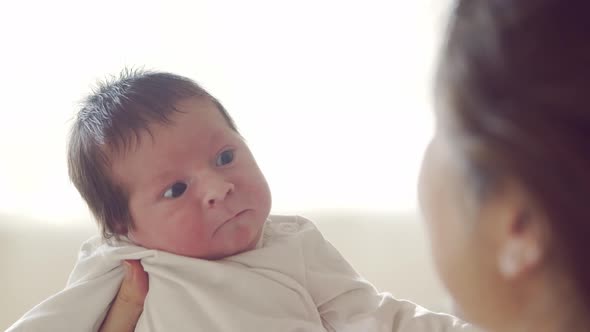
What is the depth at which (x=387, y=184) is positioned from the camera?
1407 millimetres

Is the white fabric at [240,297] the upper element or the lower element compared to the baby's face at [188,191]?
lower

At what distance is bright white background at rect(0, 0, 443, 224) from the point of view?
53.8 inches

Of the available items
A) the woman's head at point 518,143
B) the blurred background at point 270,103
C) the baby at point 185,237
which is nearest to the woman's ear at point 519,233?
the woman's head at point 518,143

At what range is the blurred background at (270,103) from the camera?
1367 mm

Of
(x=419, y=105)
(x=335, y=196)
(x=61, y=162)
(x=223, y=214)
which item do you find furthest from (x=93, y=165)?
(x=419, y=105)

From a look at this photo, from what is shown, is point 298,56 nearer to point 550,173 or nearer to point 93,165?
point 93,165

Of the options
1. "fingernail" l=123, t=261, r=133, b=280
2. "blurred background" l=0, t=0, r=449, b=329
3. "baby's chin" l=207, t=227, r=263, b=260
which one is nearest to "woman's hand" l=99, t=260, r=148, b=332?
"fingernail" l=123, t=261, r=133, b=280

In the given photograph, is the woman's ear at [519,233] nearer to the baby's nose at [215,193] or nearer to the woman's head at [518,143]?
the woman's head at [518,143]

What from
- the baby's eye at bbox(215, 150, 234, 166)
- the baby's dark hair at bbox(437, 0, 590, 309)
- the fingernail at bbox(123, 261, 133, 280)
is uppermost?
the baby's dark hair at bbox(437, 0, 590, 309)

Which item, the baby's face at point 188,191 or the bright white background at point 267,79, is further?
the bright white background at point 267,79

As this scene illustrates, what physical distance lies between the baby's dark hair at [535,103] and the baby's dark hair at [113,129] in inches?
21.6

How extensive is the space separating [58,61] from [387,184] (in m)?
0.79

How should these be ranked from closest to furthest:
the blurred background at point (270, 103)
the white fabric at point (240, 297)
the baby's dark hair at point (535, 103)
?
the baby's dark hair at point (535, 103)
the white fabric at point (240, 297)
the blurred background at point (270, 103)

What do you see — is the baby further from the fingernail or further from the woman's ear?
the woman's ear
